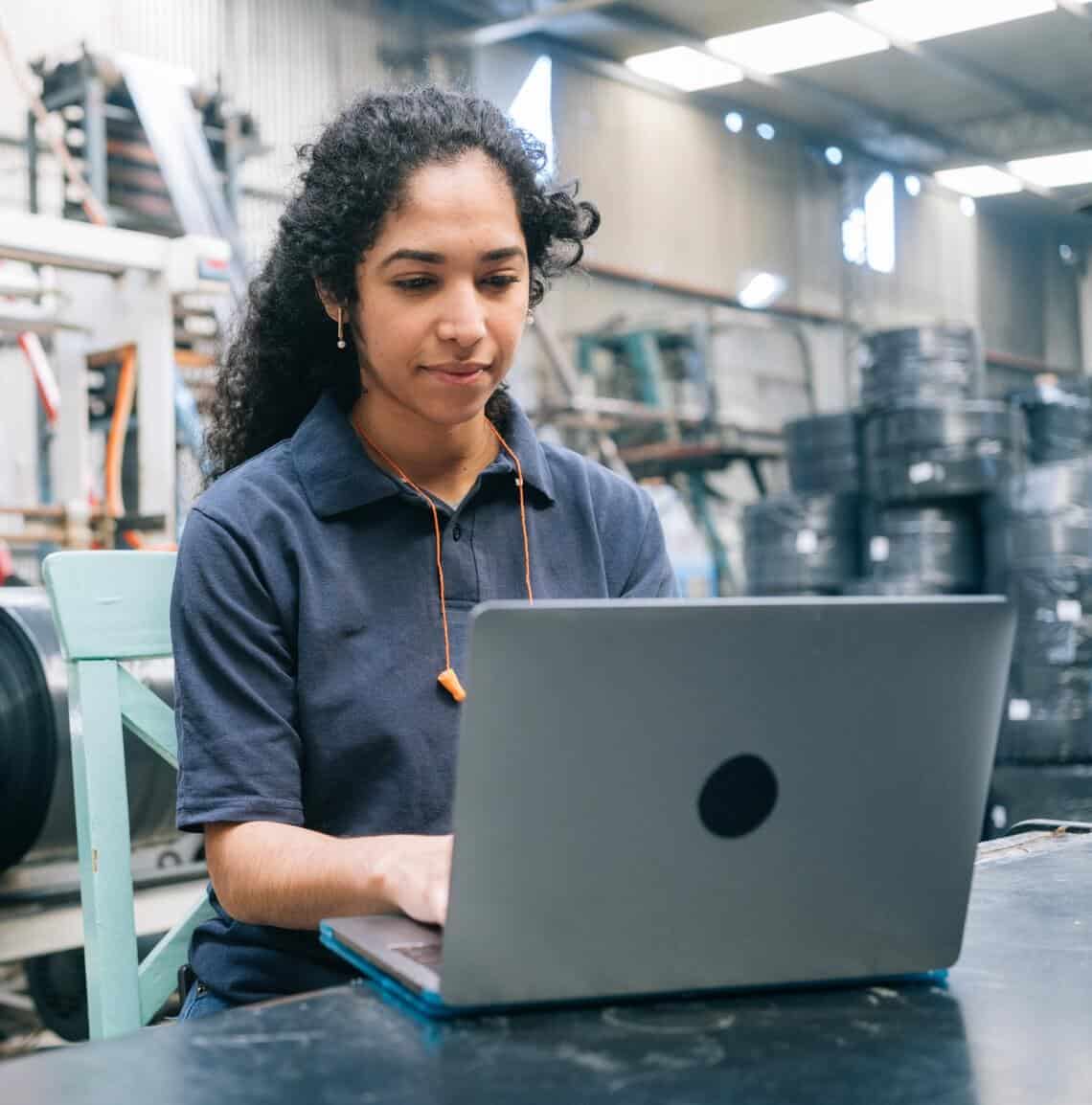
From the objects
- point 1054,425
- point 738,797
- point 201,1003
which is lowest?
point 201,1003

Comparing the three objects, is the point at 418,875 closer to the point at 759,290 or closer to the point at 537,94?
the point at 537,94

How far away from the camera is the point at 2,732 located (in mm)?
2217

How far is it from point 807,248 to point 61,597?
942 cm

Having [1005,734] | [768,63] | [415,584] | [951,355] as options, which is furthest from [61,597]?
[768,63]

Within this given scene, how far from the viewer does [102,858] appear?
3.69ft

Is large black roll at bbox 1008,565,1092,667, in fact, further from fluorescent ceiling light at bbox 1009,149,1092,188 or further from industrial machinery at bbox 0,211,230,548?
fluorescent ceiling light at bbox 1009,149,1092,188

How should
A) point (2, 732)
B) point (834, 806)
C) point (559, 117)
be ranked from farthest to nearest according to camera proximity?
1. point (559, 117)
2. point (2, 732)
3. point (834, 806)

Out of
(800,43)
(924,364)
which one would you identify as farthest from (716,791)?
(800,43)

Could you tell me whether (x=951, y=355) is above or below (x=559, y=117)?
below

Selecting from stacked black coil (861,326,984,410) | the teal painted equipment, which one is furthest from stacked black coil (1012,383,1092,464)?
the teal painted equipment

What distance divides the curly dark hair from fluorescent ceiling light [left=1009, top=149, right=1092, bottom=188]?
9782mm

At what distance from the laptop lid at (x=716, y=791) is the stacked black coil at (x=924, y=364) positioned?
205 inches

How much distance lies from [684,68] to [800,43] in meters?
0.78

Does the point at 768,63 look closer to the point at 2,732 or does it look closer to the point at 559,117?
the point at 559,117
